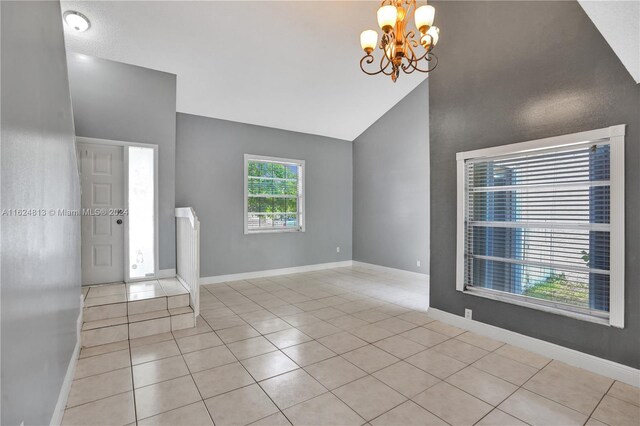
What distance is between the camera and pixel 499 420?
1967mm

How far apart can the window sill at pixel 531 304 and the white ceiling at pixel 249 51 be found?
3432mm

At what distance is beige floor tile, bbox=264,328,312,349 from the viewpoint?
3.07 metres

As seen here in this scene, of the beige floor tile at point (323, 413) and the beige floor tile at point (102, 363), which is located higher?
the beige floor tile at point (102, 363)

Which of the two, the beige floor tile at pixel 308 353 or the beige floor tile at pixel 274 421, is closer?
the beige floor tile at pixel 274 421

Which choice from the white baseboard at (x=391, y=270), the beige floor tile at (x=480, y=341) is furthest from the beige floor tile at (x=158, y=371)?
the white baseboard at (x=391, y=270)

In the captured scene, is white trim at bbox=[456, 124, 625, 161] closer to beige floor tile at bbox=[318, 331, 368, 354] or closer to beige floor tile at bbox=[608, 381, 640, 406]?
beige floor tile at bbox=[608, 381, 640, 406]

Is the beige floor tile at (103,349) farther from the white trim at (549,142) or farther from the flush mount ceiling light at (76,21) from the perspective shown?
the white trim at (549,142)

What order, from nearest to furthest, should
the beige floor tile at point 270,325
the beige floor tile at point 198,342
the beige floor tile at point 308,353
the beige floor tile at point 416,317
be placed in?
1. the beige floor tile at point 308,353
2. the beige floor tile at point 198,342
3. the beige floor tile at point 270,325
4. the beige floor tile at point 416,317

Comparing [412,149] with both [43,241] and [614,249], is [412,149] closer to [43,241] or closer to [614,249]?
[614,249]

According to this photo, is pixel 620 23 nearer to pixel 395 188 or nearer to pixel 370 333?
pixel 370 333

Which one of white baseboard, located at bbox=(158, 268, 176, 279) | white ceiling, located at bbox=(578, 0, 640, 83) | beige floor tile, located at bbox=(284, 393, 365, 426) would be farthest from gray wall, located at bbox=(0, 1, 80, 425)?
white ceiling, located at bbox=(578, 0, 640, 83)

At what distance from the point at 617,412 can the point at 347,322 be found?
227cm

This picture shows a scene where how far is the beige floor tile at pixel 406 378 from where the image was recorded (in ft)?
7.52

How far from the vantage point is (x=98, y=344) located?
3.02 m
